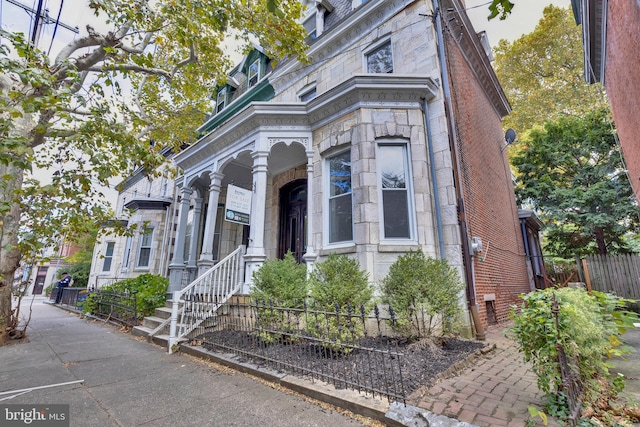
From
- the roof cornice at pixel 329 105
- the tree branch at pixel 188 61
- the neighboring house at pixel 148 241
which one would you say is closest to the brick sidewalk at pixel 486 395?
the roof cornice at pixel 329 105

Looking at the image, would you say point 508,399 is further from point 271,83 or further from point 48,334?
point 271,83

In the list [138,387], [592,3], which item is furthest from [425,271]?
[592,3]

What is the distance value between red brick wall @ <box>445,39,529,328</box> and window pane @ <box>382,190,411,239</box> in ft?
4.85

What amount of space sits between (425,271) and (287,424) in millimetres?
2884

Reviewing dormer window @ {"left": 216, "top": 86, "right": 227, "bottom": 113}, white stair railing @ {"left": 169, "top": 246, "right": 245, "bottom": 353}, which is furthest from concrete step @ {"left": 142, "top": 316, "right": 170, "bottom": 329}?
dormer window @ {"left": 216, "top": 86, "right": 227, "bottom": 113}

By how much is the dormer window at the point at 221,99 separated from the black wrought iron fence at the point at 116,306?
30.0ft

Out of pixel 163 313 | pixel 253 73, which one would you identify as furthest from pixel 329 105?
pixel 253 73

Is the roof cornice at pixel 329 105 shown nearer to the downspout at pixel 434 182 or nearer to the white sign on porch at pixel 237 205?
the downspout at pixel 434 182

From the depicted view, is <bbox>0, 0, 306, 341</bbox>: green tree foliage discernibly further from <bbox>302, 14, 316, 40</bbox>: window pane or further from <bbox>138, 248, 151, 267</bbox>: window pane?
<bbox>138, 248, 151, 267</bbox>: window pane

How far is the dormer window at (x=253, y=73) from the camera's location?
480 inches

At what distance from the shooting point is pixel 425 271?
4.58 metres

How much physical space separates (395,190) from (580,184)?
37.4ft

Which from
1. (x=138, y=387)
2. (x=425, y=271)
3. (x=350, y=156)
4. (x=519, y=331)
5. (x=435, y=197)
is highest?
(x=350, y=156)

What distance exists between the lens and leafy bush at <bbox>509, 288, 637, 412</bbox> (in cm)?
245
